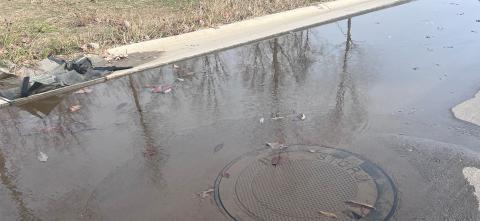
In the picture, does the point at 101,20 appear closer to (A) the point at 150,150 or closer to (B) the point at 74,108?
(B) the point at 74,108

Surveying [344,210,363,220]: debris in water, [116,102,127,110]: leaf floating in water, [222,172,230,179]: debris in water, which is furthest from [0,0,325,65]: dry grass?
[344,210,363,220]: debris in water

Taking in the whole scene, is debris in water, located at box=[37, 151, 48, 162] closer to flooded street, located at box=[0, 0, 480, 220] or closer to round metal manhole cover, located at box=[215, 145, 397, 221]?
flooded street, located at box=[0, 0, 480, 220]

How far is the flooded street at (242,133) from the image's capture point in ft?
12.7

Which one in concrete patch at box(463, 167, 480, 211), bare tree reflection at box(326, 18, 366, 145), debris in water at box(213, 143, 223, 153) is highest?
debris in water at box(213, 143, 223, 153)

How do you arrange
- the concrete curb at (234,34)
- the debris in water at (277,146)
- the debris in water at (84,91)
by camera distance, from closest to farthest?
the debris in water at (277,146)
the debris in water at (84,91)
the concrete curb at (234,34)

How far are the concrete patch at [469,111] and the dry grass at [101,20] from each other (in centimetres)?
499

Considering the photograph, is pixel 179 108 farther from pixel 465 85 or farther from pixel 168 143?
pixel 465 85

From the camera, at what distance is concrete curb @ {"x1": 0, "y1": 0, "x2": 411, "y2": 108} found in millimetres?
7340

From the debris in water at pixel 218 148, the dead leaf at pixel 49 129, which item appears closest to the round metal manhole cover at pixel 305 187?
the debris in water at pixel 218 148

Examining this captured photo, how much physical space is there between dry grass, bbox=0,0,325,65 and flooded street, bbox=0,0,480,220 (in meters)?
1.66

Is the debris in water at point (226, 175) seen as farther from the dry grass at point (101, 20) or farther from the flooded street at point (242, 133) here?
the dry grass at point (101, 20)

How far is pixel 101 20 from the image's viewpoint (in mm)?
9430

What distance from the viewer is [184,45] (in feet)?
26.5

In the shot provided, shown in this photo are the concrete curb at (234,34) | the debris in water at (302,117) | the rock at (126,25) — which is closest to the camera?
the debris in water at (302,117)
